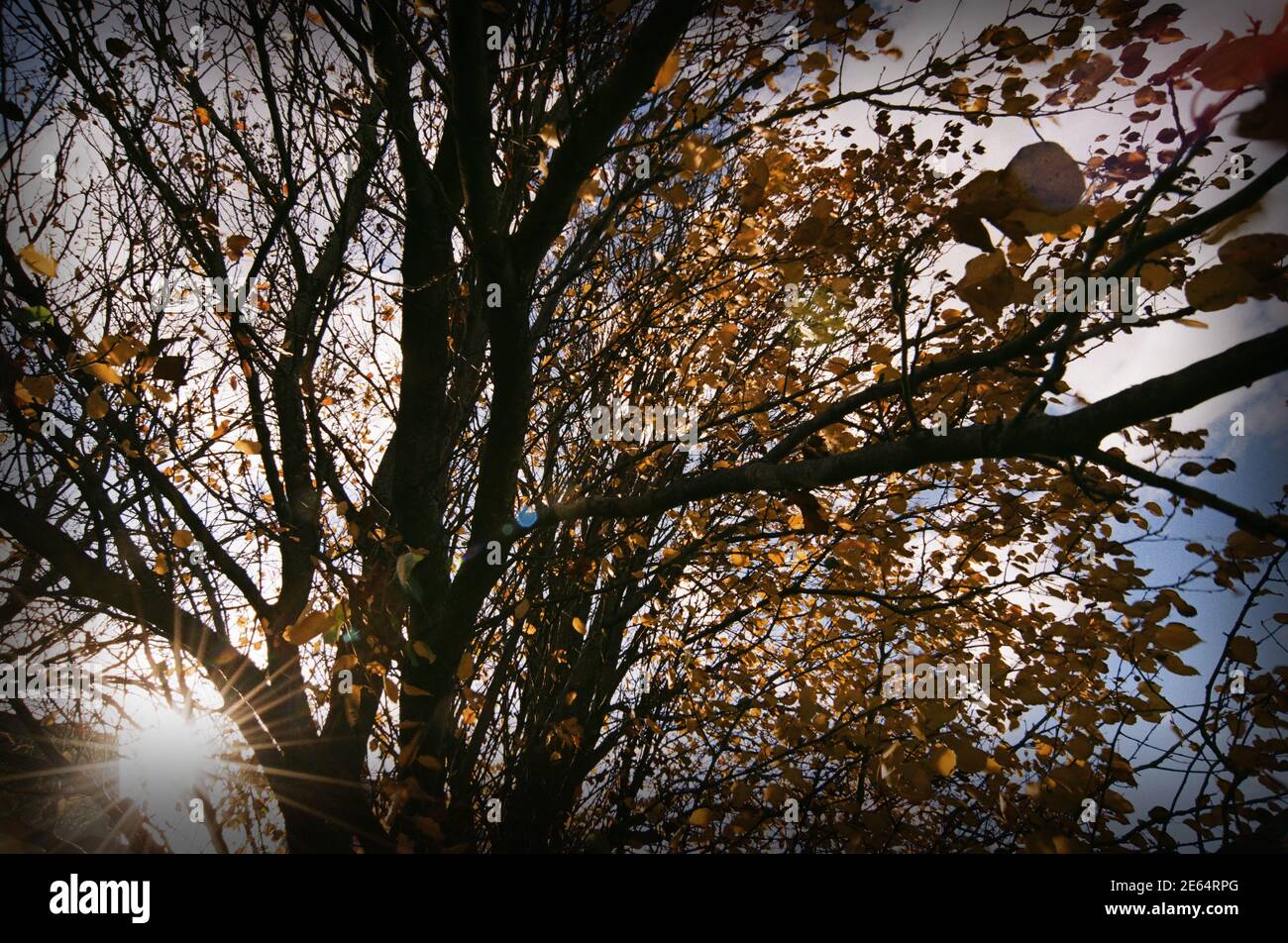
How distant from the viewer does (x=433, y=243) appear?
2.89m

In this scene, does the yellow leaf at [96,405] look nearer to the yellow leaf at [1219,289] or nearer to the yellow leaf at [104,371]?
the yellow leaf at [104,371]

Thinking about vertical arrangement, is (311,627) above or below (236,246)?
below

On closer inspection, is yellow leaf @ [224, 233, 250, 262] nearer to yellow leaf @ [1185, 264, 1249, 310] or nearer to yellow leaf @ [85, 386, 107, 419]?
yellow leaf @ [85, 386, 107, 419]

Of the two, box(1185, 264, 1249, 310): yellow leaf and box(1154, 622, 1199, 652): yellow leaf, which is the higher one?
box(1185, 264, 1249, 310): yellow leaf

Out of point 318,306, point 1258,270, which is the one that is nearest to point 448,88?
point 318,306

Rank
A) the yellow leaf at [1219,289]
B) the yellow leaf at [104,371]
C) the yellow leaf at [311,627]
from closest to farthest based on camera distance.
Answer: the yellow leaf at [1219,289] < the yellow leaf at [104,371] < the yellow leaf at [311,627]

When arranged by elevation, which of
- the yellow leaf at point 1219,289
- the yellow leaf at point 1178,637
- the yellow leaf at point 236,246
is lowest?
the yellow leaf at point 1178,637

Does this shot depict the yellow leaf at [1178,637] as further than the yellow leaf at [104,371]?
Yes

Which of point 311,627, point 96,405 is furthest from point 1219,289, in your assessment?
point 96,405

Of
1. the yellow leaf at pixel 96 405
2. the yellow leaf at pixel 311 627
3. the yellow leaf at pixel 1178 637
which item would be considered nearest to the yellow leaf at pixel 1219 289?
the yellow leaf at pixel 1178 637

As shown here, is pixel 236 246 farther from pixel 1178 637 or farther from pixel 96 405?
pixel 1178 637

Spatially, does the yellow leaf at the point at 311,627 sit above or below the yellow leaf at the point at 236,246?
below

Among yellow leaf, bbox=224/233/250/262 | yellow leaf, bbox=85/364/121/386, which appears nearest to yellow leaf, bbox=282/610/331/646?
yellow leaf, bbox=85/364/121/386

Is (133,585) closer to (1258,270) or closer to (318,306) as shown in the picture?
(318,306)
